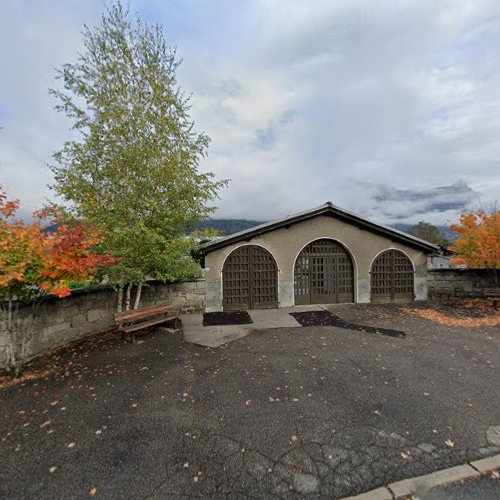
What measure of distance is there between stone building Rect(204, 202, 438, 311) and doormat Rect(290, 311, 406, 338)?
1.75 metres

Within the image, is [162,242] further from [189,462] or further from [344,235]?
[344,235]

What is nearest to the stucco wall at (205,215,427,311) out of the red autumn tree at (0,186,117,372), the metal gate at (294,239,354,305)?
the metal gate at (294,239,354,305)

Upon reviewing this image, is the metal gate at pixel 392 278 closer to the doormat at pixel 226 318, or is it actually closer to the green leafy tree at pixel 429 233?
the doormat at pixel 226 318

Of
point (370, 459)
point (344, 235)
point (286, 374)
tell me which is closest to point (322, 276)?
point (344, 235)

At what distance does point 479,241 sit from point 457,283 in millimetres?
2346

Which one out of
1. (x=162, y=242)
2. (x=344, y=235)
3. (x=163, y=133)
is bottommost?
(x=162, y=242)

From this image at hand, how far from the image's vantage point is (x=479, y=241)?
414 inches

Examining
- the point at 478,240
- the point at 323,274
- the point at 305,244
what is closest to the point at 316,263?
the point at 323,274

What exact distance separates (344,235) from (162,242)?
333 inches

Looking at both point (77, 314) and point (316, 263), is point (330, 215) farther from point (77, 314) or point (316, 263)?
point (77, 314)

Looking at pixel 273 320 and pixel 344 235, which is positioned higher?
pixel 344 235

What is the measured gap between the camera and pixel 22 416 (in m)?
3.66

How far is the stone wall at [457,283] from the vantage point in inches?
446

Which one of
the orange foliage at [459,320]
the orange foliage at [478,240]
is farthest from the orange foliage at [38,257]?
the orange foliage at [478,240]
